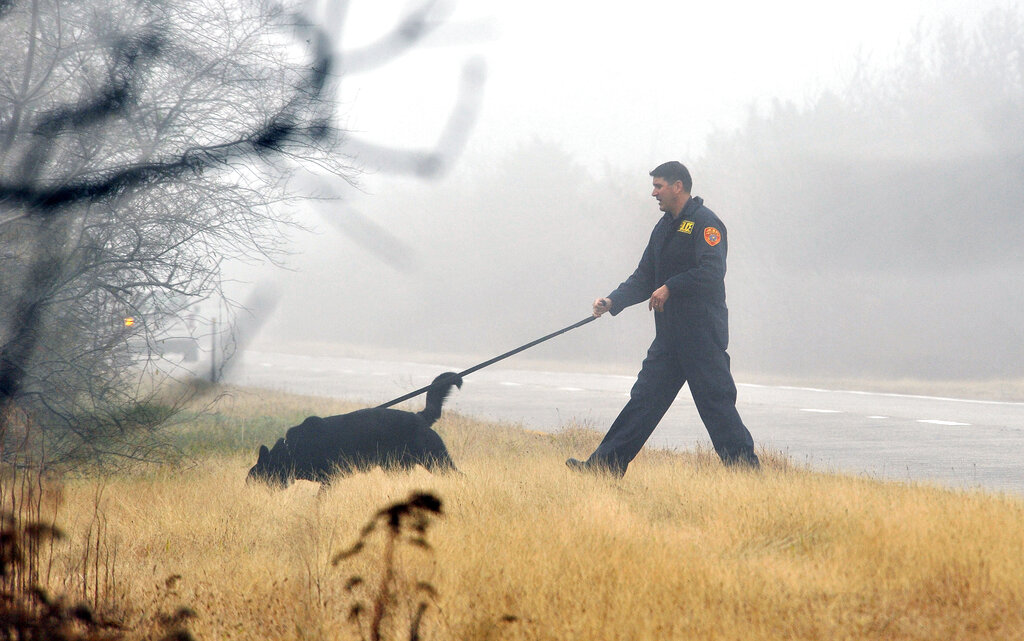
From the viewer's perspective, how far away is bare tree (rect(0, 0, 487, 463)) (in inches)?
139

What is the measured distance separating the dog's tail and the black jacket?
41.5 inches

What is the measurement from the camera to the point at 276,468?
5789mm

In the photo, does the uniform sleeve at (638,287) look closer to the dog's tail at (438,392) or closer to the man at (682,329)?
the man at (682,329)

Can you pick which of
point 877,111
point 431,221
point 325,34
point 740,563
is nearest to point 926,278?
point 877,111

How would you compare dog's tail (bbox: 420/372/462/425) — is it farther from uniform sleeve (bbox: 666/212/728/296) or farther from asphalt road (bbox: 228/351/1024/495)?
asphalt road (bbox: 228/351/1024/495)

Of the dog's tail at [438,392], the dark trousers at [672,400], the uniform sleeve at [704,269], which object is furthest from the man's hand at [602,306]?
the dog's tail at [438,392]

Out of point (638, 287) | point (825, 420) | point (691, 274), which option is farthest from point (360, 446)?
point (825, 420)

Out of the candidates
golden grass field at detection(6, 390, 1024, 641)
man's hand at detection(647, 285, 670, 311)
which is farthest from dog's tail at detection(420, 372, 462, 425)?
man's hand at detection(647, 285, 670, 311)

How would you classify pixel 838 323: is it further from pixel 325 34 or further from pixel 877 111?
pixel 325 34

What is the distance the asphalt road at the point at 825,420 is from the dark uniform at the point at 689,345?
5.69 ft

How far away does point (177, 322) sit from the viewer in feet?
21.5

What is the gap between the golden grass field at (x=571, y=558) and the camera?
126 inches

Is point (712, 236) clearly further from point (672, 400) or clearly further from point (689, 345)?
point (672, 400)

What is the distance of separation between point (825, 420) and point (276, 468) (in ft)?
26.7
